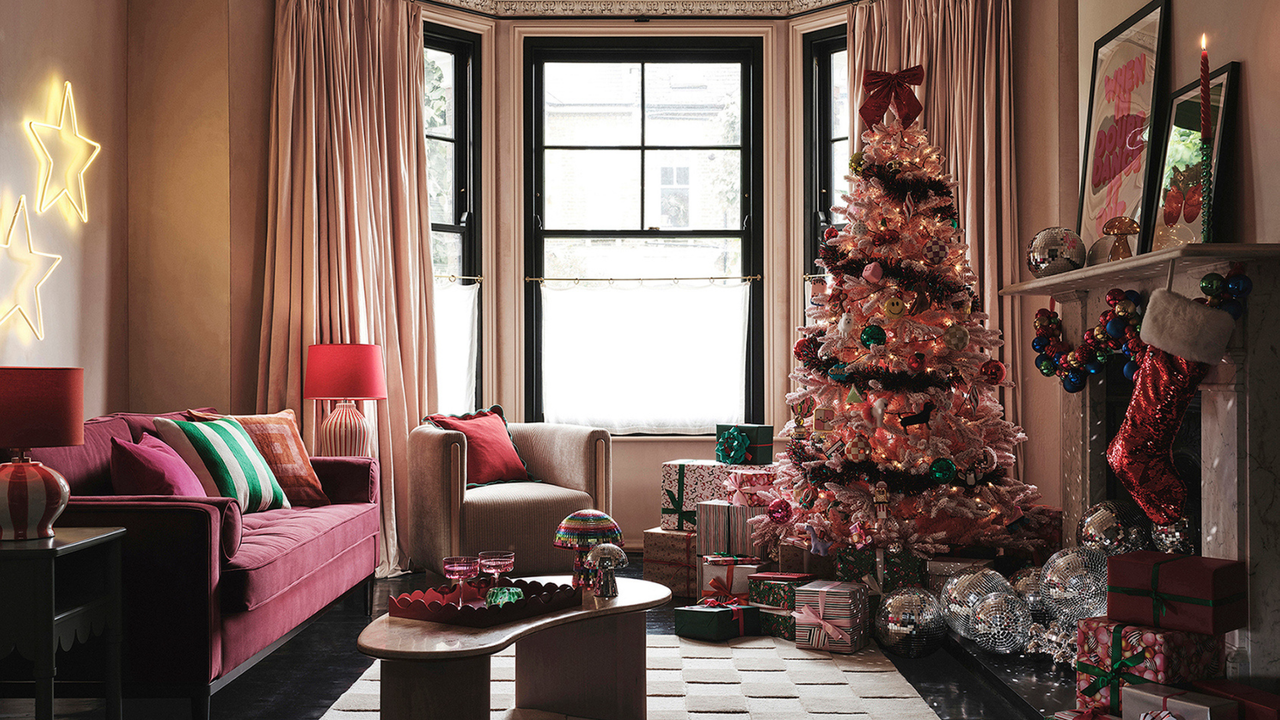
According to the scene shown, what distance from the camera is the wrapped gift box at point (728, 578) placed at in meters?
3.72

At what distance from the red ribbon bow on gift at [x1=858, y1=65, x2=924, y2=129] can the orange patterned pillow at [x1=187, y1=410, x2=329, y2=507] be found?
2663 millimetres

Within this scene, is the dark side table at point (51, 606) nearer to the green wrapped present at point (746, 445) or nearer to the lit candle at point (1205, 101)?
the green wrapped present at point (746, 445)

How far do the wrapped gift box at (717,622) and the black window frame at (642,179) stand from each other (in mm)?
1809

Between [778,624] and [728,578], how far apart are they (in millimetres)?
347

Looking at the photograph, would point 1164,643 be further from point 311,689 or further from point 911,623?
point 311,689

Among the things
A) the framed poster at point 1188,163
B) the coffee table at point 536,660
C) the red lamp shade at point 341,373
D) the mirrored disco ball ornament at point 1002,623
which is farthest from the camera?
the red lamp shade at point 341,373

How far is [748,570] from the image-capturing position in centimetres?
373

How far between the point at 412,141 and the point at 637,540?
2433 millimetres

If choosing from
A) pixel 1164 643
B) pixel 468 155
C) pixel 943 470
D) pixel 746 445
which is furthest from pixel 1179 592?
pixel 468 155

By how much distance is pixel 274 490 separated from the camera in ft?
11.1

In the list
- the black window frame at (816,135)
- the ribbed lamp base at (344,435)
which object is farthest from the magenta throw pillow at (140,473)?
the black window frame at (816,135)

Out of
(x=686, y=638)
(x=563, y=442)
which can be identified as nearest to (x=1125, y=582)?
(x=686, y=638)

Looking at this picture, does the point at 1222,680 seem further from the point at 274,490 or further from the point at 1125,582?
the point at 274,490

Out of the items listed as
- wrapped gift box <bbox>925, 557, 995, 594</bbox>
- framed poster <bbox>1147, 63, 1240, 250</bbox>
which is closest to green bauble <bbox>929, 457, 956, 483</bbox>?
wrapped gift box <bbox>925, 557, 995, 594</bbox>
